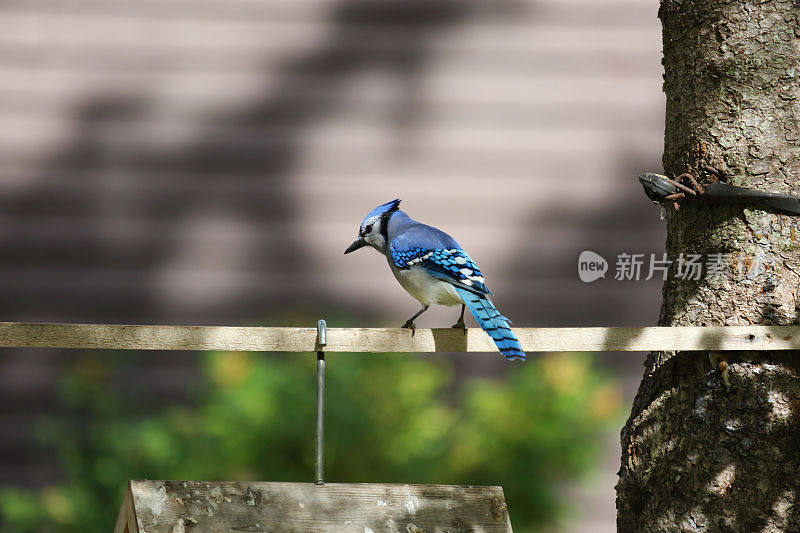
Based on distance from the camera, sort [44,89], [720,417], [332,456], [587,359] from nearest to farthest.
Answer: [720,417]
[332,456]
[587,359]
[44,89]

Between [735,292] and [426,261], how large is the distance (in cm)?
87

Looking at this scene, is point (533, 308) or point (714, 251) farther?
point (533, 308)

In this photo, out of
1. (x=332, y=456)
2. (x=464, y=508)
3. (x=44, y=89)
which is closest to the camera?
(x=464, y=508)

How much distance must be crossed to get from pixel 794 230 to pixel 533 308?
84.8 inches

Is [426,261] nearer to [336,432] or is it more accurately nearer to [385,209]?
[385,209]

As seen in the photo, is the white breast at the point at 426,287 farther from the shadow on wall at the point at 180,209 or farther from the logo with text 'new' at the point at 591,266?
the logo with text 'new' at the point at 591,266

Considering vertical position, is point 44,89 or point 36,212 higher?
point 44,89

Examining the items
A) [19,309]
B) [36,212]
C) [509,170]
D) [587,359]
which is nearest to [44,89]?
[36,212]

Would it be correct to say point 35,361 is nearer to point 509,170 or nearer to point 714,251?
point 509,170

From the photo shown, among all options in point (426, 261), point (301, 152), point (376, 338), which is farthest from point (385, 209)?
point (301, 152)

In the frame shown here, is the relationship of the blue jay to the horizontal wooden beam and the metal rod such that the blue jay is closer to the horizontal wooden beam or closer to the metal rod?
the horizontal wooden beam

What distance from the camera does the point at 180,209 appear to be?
441 cm

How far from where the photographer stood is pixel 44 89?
439 cm

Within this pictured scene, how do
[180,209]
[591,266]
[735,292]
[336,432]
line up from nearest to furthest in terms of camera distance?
[735,292], [336,432], [180,209], [591,266]
